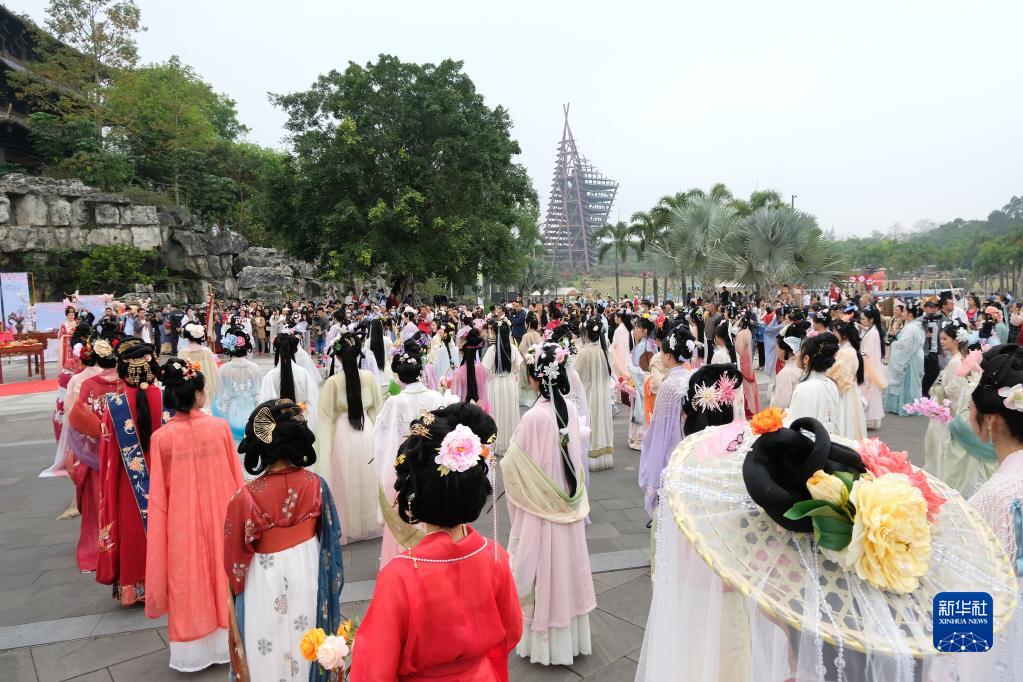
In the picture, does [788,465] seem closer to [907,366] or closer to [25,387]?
[907,366]

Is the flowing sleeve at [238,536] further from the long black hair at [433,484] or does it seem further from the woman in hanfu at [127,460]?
the woman in hanfu at [127,460]

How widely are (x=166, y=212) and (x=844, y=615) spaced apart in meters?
35.7

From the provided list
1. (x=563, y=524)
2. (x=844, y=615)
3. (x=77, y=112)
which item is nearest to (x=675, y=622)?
(x=844, y=615)

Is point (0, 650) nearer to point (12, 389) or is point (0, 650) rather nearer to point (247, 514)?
point (247, 514)

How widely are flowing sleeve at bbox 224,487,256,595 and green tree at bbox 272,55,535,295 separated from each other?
21.7m

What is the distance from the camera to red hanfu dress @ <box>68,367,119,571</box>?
4203mm

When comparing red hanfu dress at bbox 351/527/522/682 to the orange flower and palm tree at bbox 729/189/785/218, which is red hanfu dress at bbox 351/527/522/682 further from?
palm tree at bbox 729/189/785/218

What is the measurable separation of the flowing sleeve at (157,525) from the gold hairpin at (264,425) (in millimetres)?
1126

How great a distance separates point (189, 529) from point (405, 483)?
2.26 meters

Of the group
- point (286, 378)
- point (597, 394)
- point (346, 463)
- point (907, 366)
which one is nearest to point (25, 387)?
point (286, 378)

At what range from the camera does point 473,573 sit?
192 centimetres

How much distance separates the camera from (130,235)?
1164 inches

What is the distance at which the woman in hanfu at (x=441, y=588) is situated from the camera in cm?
179

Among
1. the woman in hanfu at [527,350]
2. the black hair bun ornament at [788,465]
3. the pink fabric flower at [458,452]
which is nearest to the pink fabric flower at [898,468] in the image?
the black hair bun ornament at [788,465]
